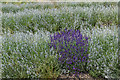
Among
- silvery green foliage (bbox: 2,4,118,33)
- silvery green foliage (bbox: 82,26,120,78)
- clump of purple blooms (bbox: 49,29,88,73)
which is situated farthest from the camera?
silvery green foliage (bbox: 2,4,118,33)

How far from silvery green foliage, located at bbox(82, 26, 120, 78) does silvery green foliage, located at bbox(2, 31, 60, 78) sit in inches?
32.6

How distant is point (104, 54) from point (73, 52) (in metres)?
0.70

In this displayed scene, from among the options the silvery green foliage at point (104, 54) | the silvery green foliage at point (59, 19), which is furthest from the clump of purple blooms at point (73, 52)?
the silvery green foliage at point (59, 19)

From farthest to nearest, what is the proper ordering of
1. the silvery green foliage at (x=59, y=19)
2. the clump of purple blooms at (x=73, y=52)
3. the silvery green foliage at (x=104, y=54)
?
1. the silvery green foliage at (x=59, y=19)
2. the clump of purple blooms at (x=73, y=52)
3. the silvery green foliage at (x=104, y=54)

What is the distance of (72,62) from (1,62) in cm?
167

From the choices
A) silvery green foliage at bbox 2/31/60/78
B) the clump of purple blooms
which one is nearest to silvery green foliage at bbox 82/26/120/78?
the clump of purple blooms

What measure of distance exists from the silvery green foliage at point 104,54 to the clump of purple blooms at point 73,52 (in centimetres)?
16

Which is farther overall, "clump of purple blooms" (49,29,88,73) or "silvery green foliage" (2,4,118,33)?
"silvery green foliage" (2,4,118,33)

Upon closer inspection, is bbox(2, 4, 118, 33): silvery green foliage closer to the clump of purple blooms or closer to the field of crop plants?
the field of crop plants

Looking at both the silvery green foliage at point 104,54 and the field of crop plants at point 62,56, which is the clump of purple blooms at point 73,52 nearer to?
the field of crop plants at point 62,56

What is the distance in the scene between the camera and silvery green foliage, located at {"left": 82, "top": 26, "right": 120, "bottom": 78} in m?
3.10

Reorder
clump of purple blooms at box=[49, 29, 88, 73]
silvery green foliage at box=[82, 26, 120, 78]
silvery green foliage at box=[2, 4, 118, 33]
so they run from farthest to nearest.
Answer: silvery green foliage at box=[2, 4, 118, 33] → clump of purple blooms at box=[49, 29, 88, 73] → silvery green foliage at box=[82, 26, 120, 78]

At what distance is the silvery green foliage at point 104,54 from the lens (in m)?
3.10

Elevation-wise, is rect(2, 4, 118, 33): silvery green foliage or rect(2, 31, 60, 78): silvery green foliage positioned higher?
rect(2, 4, 118, 33): silvery green foliage
